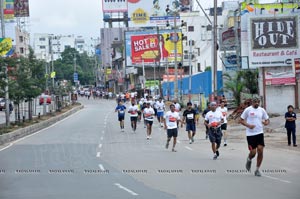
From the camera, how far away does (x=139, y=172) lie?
16828 mm

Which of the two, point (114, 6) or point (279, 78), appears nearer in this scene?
point (279, 78)

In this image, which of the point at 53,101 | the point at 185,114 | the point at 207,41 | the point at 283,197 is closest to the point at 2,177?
the point at 283,197

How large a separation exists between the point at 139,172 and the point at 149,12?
3231 inches

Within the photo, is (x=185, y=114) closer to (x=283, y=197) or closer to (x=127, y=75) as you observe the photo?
Result: (x=283, y=197)

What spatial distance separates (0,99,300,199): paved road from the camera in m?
13.0

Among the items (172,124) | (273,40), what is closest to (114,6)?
(273,40)

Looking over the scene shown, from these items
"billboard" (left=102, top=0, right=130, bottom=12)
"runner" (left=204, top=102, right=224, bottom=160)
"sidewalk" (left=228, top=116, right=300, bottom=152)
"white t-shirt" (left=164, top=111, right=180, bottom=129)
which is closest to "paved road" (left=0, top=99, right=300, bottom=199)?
"runner" (left=204, top=102, right=224, bottom=160)

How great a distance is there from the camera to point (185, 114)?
87.4 feet

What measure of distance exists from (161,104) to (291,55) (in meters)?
8.27

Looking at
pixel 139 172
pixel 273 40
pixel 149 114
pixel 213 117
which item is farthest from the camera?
pixel 273 40

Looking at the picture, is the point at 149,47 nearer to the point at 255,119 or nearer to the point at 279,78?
the point at 279,78

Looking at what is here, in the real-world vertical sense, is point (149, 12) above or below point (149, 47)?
above

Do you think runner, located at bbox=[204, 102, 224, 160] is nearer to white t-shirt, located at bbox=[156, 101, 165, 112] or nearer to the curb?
the curb

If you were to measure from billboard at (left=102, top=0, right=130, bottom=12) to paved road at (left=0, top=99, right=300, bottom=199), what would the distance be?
236 ft
